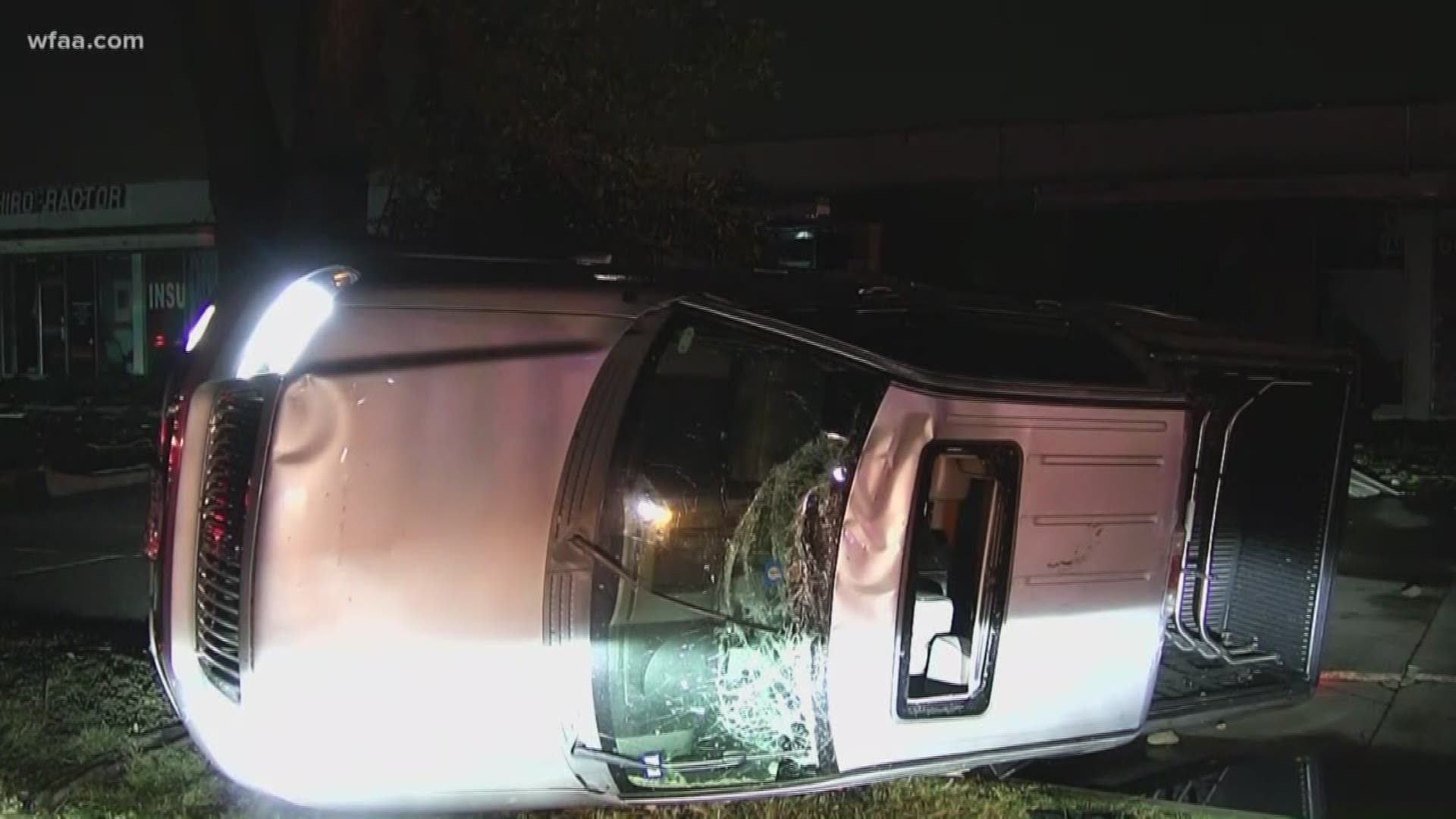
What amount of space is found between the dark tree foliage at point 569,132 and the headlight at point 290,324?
264 cm

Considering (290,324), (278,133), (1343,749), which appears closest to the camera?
(290,324)

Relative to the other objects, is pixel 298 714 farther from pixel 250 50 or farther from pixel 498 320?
pixel 250 50

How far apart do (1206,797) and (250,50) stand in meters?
5.76

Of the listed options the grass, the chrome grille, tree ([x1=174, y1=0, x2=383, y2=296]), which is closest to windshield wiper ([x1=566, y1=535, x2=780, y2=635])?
the grass

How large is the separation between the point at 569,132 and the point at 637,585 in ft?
10.6

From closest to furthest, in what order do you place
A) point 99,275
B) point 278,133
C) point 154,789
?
point 154,789 → point 278,133 → point 99,275

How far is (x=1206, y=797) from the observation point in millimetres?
4844

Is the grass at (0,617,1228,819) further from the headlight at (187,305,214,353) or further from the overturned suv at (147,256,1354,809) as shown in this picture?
the headlight at (187,305,214,353)

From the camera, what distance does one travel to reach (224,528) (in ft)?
11.6

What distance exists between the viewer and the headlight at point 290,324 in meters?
3.56

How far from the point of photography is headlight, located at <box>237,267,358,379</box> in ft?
11.7

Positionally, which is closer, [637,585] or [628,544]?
[637,585]

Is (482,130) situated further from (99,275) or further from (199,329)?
(99,275)

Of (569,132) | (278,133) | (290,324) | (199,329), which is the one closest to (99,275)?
(278,133)
